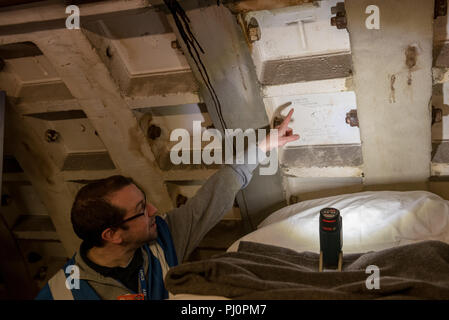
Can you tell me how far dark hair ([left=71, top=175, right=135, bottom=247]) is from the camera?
164 centimetres

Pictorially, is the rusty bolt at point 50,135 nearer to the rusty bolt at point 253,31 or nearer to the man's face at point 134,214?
the man's face at point 134,214

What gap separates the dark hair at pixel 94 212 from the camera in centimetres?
164

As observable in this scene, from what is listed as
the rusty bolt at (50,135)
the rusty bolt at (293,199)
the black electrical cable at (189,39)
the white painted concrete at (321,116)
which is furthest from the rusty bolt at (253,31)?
the rusty bolt at (50,135)

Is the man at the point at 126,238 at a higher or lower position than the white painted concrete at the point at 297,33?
lower

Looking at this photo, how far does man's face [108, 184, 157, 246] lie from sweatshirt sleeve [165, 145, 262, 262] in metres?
0.16

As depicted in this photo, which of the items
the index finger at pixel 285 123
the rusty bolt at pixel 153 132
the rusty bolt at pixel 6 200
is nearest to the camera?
the index finger at pixel 285 123

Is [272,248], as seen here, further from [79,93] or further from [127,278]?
[79,93]

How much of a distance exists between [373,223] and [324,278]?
50 centimetres

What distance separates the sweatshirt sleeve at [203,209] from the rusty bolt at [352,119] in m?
0.51

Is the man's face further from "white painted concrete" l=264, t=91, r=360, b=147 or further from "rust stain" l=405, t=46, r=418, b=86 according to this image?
"rust stain" l=405, t=46, r=418, b=86

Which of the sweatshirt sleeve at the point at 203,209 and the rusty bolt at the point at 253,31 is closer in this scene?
the rusty bolt at the point at 253,31

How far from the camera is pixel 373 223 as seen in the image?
1.66m

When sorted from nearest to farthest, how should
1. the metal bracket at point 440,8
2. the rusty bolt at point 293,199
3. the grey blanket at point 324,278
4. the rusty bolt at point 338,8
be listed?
the grey blanket at point 324,278 < the metal bracket at point 440,8 < the rusty bolt at point 338,8 < the rusty bolt at point 293,199
